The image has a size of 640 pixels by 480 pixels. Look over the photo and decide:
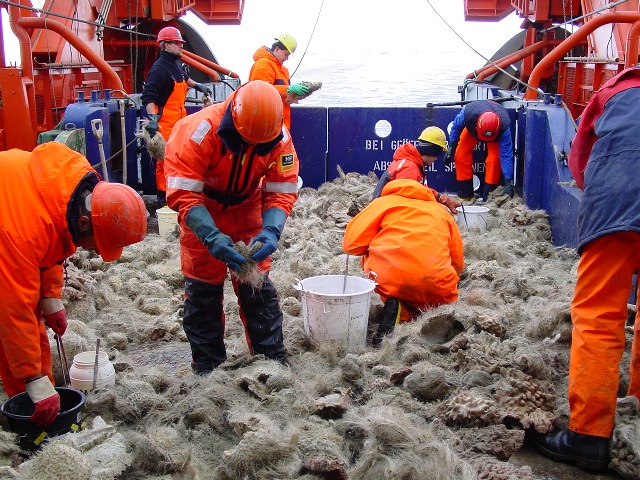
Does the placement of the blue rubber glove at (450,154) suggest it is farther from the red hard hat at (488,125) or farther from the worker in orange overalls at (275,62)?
the worker in orange overalls at (275,62)

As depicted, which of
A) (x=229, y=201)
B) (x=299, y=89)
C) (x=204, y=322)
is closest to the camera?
(x=229, y=201)

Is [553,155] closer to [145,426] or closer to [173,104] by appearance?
[173,104]

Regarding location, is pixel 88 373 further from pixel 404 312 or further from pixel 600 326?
pixel 600 326

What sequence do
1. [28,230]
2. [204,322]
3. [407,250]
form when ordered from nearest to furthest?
[28,230], [204,322], [407,250]

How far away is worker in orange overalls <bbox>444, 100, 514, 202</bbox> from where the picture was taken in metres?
7.64

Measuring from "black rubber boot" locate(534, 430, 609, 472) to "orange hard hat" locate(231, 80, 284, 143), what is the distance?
1.85 metres

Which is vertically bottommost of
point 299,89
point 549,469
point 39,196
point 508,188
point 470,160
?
point 549,469

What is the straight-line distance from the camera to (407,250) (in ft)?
13.7

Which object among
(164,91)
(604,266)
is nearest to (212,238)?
(604,266)

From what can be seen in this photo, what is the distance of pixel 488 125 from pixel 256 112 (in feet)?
15.7

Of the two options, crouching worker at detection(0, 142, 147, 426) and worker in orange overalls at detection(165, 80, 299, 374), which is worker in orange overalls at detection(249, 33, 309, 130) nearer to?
worker in orange overalls at detection(165, 80, 299, 374)

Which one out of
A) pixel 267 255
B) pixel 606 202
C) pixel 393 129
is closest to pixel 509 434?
pixel 606 202

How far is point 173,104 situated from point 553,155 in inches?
155

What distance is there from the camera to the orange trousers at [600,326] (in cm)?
282
